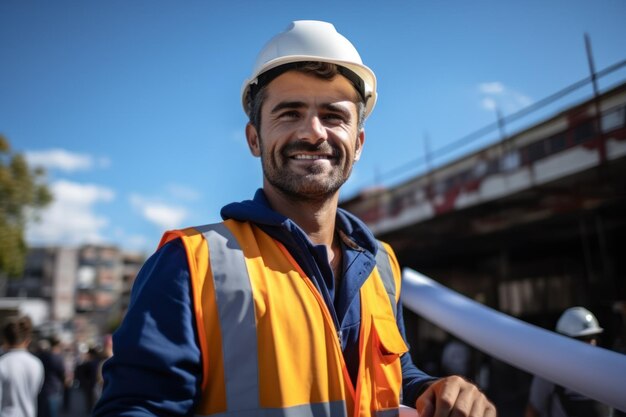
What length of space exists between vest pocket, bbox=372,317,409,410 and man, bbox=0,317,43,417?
4298mm

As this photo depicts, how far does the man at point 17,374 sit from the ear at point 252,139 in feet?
13.2

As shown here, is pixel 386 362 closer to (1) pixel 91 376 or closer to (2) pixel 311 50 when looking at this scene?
(2) pixel 311 50

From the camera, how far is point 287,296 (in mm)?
1279

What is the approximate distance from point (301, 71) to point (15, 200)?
2059 cm

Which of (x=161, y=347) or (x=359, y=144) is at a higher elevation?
(x=359, y=144)

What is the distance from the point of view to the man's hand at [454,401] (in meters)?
1.13

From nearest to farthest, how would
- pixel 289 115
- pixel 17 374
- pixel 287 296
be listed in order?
pixel 287 296
pixel 289 115
pixel 17 374

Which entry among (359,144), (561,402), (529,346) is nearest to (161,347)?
(359,144)

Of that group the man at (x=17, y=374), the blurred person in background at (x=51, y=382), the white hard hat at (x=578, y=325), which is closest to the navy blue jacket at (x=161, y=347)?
the white hard hat at (x=578, y=325)

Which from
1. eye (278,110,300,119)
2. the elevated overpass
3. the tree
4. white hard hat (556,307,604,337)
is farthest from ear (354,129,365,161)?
the tree

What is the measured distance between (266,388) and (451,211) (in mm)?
9218

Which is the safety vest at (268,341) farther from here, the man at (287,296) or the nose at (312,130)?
the nose at (312,130)

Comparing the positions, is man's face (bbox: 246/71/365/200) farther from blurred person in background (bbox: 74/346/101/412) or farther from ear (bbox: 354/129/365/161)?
blurred person in background (bbox: 74/346/101/412)

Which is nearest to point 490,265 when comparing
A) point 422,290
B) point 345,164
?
point 422,290
